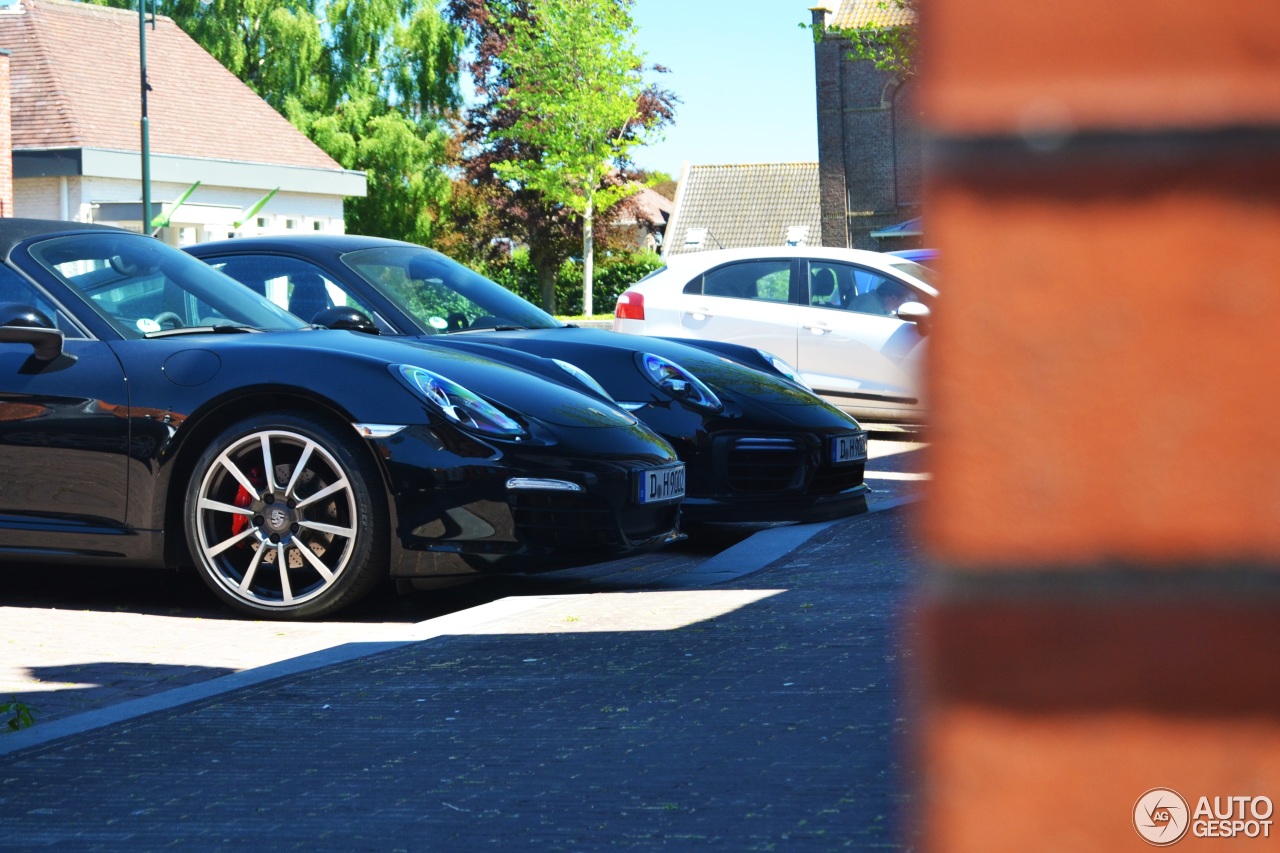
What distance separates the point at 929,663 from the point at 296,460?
18.6ft

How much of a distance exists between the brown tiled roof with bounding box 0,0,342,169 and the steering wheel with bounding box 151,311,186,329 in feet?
97.7

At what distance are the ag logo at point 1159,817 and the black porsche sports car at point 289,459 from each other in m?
5.50

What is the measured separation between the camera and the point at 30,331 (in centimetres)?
625

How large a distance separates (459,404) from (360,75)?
51.4m

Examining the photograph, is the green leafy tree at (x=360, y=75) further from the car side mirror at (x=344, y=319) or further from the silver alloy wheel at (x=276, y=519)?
the silver alloy wheel at (x=276, y=519)

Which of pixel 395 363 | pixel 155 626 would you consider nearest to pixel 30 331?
pixel 155 626

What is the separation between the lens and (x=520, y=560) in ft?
19.7

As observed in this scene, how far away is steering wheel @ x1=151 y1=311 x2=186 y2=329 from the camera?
22.1 feet

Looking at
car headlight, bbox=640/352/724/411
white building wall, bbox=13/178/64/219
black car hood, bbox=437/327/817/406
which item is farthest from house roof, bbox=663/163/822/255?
car headlight, bbox=640/352/724/411

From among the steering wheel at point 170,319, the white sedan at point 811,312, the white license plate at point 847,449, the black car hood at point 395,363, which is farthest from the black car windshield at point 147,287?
the white sedan at point 811,312

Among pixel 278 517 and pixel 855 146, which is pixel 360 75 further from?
pixel 278 517

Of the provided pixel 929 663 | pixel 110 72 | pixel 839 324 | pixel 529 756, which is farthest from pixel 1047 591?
pixel 110 72

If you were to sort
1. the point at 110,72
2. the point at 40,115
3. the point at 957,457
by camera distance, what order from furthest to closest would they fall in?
the point at 110,72 < the point at 40,115 < the point at 957,457

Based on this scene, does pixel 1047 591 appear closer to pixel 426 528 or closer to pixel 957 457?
pixel 957 457
